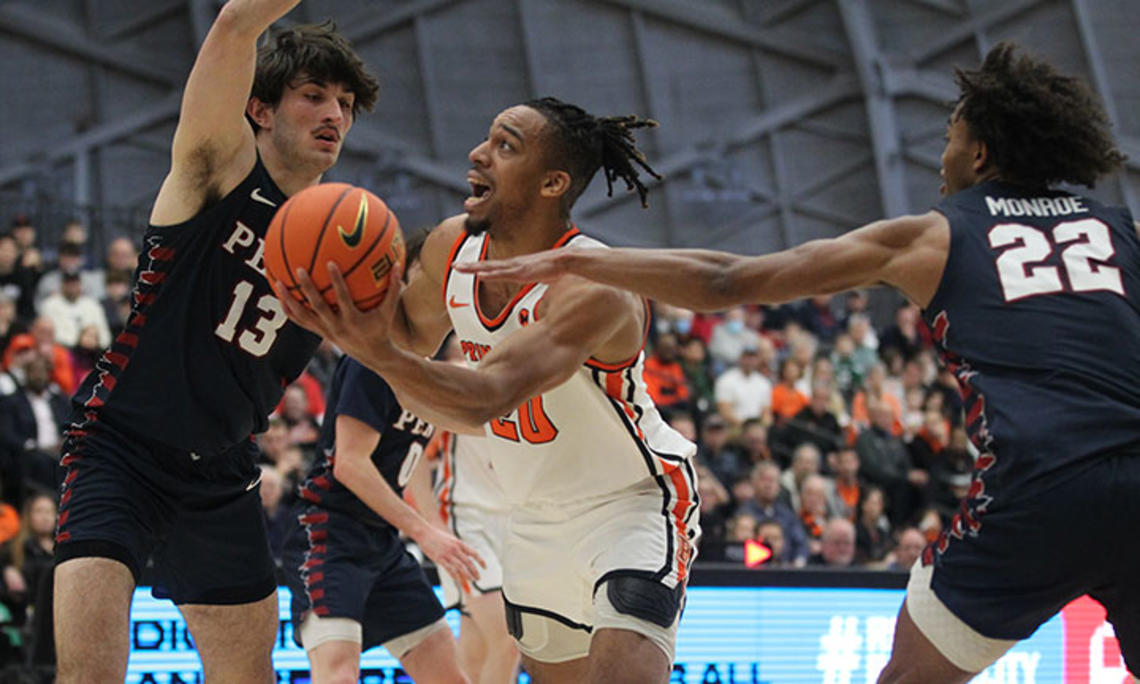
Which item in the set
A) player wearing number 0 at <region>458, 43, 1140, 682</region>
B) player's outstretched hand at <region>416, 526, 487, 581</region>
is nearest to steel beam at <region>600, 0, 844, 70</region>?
player's outstretched hand at <region>416, 526, 487, 581</region>

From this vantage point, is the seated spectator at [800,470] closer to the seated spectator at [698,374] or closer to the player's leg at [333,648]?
the seated spectator at [698,374]

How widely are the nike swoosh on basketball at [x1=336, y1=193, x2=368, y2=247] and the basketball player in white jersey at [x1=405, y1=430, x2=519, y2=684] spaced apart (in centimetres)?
303

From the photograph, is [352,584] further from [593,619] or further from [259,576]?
[593,619]

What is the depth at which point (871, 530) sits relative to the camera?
1241 cm

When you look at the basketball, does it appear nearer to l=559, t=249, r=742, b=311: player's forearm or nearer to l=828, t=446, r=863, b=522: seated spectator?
l=559, t=249, r=742, b=311: player's forearm

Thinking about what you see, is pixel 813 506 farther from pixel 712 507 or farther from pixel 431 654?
pixel 431 654

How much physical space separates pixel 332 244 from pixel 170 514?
1.45m

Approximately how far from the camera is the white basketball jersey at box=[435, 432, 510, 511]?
25.5ft

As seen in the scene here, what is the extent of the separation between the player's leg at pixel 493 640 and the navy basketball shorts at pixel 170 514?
2.25 m

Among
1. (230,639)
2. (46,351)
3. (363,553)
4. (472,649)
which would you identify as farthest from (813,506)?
(230,639)

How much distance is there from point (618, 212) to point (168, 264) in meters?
16.2

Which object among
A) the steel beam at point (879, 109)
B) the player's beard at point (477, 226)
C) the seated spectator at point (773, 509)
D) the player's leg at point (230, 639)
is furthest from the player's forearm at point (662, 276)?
the steel beam at point (879, 109)

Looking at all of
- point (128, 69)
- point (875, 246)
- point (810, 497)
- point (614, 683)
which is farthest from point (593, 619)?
point (128, 69)

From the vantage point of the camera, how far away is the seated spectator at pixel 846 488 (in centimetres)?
1280
